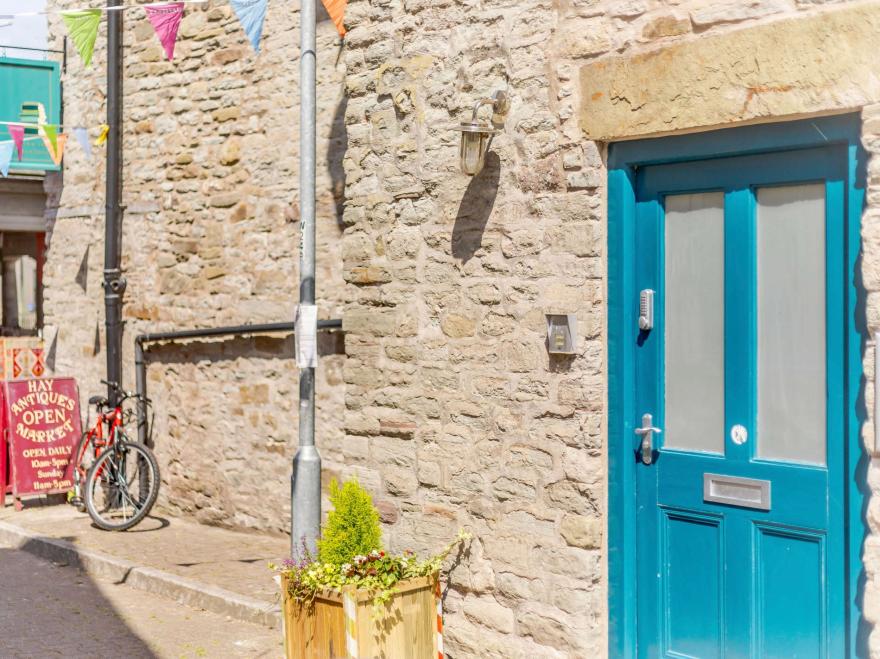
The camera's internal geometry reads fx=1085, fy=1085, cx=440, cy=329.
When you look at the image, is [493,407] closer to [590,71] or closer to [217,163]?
[590,71]

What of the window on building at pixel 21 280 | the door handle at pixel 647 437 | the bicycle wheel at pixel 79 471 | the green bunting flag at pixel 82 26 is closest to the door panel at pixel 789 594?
the door handle at pixel 647 437

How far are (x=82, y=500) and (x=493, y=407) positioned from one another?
5667mm

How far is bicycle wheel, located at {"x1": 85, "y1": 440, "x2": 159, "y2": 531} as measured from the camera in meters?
8.84

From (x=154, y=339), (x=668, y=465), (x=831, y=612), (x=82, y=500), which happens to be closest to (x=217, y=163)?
(x=154, y=339)

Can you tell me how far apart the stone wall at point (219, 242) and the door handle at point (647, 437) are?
377cm

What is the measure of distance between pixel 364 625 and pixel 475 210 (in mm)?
1889

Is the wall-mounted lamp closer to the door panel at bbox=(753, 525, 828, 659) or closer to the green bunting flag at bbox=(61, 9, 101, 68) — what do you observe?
the door panel at bbox=(753, 525, 828, 659)

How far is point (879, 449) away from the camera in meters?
3.67

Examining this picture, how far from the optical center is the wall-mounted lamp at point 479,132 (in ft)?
15.6

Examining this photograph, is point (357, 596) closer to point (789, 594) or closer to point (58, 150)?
point (789, 594)

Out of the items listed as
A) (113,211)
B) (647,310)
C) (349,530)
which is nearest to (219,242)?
(113,211)

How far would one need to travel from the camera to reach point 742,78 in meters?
4.02

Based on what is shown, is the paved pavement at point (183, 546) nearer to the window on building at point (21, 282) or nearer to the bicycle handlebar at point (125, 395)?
the bicycle handlebar at point (125, 395)

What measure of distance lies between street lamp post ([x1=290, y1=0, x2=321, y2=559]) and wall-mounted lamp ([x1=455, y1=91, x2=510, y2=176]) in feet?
3.50
